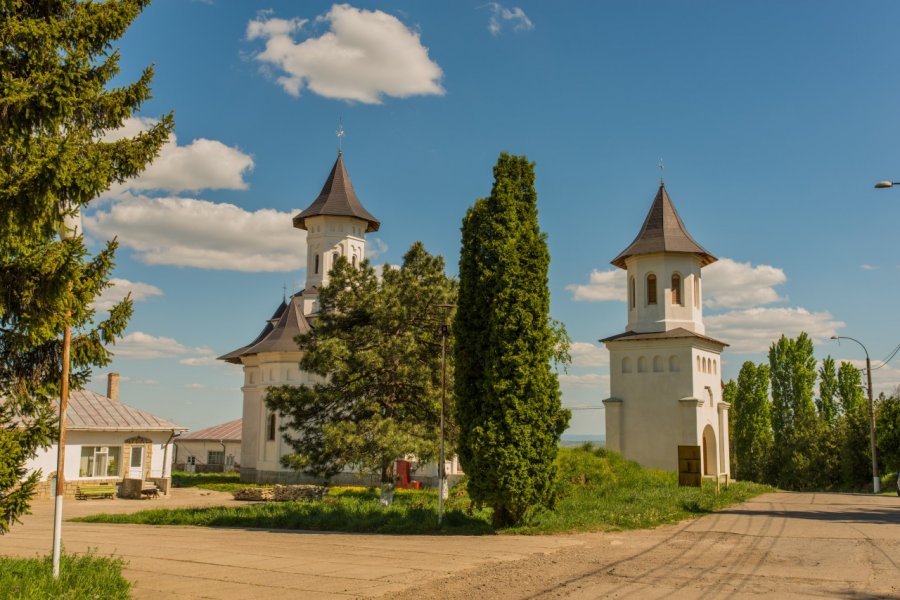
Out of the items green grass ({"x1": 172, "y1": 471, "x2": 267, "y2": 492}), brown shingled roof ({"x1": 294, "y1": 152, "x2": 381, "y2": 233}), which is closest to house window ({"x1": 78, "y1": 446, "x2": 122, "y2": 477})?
green grass ({"x1": 172, "y1": 471, "x2": 267, "y2": 492})

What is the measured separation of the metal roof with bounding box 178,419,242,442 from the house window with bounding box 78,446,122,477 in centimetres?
2586

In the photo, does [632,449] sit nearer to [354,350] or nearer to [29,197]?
[354,350]

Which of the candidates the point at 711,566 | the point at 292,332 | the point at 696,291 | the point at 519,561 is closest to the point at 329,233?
the point at 292,332

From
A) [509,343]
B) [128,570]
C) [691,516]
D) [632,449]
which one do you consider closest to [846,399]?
[632,449]

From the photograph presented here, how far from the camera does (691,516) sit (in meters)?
21.3

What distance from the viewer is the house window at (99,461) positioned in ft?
111

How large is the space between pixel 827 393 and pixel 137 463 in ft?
168

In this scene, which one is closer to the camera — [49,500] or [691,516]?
[691,516]

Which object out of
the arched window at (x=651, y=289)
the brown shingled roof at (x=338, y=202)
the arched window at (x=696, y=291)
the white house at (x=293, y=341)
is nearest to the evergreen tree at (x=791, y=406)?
the arched window at (x=696, y=291)

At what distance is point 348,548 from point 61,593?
24.3 feet

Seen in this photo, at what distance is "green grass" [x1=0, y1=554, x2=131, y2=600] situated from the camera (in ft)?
29.1

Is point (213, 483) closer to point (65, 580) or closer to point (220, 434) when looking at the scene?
point (220, 434)

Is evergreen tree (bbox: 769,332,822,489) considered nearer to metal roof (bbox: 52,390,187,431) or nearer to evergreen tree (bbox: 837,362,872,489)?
evergreen tree (bbox: 837,362,872,489)

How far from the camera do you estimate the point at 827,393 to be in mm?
60906
